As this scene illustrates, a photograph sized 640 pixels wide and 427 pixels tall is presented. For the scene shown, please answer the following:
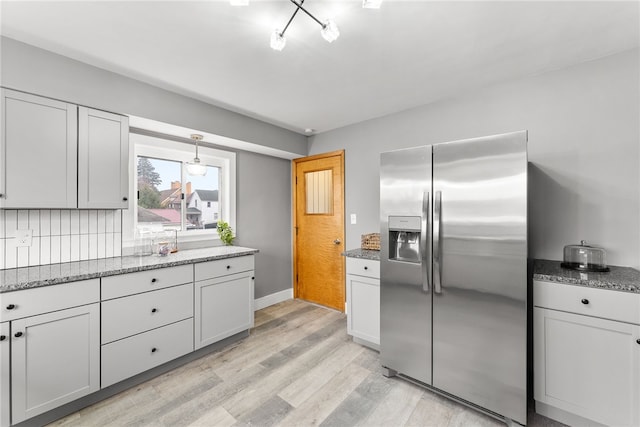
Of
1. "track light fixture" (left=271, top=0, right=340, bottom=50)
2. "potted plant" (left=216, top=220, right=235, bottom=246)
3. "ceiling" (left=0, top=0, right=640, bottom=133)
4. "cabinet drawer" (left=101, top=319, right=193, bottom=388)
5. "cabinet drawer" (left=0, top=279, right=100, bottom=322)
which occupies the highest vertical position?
"ceiling" (left=0, top=0, right=640, bottom=133)

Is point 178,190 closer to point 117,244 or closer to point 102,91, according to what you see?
point 117,244

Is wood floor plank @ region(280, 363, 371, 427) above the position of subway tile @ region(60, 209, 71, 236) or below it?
below

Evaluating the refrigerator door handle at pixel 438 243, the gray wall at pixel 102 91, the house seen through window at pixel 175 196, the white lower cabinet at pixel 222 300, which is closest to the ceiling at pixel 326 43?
the gray wall at pixel 102 91

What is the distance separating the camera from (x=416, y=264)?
1.97 m

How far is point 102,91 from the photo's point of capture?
6.68ft

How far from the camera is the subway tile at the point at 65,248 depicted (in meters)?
2.08

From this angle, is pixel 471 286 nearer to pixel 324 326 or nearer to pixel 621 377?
pixel 621 377

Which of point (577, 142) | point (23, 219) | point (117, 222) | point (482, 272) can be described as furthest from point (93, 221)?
point (577, 142)

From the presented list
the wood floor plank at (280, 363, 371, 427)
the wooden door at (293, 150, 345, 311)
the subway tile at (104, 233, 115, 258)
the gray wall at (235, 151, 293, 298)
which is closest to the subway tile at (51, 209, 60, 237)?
the subway tile at (104, 233, 115, 258)

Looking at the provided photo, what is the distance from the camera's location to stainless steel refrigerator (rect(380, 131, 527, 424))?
1607 mm

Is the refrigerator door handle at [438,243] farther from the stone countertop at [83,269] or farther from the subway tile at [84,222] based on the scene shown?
the subway tile at [84,222]

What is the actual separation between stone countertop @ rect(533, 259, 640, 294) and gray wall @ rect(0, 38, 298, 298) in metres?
2.91

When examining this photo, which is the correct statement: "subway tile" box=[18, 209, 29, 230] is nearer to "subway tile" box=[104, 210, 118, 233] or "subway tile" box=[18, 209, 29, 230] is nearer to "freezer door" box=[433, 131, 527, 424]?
"subway tile" box=[104, 210, 118, 233]

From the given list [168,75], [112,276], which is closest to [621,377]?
[112,276]
